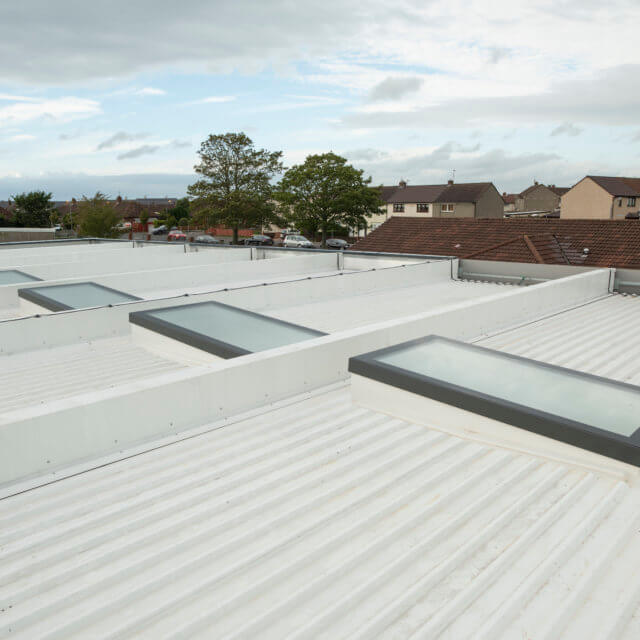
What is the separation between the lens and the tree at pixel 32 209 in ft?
210

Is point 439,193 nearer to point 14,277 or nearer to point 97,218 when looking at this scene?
point 97,218

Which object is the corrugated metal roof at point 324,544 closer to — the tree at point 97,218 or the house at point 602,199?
the tree at point 97,218

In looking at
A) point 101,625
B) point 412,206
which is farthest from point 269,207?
point 101,625

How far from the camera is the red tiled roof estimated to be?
23.1 metres

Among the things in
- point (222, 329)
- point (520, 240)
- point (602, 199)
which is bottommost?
point (222, 329)

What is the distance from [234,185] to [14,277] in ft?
142

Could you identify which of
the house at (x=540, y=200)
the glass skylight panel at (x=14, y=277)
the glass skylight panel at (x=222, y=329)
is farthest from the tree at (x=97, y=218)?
the house at (x=540, y=200)

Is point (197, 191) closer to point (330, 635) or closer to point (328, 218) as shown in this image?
point (328, 218)

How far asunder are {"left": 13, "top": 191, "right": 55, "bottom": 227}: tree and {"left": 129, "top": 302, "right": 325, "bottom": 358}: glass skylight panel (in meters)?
63.7

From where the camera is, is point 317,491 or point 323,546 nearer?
point 323,546

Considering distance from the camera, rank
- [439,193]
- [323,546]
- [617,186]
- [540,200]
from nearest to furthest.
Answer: [323,546] → [617,186] → [439,193] → [540,200]

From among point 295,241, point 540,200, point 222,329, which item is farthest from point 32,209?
point 540,200

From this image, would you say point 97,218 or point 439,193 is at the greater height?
point 439,193

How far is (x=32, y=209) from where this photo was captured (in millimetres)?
64688
